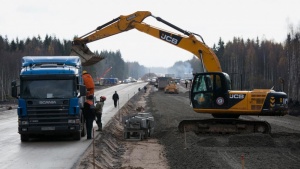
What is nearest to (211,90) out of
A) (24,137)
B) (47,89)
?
(47,89)

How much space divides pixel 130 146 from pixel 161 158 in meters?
3.75

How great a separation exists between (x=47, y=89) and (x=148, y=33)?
784 centimetres

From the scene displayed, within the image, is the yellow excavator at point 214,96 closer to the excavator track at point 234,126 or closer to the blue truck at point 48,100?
the excavator track at point 234,126

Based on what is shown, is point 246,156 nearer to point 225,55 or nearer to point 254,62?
point 254,62

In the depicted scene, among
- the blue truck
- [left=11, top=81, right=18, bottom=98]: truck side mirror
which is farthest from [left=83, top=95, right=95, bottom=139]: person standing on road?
[left=11, top=81, right=18, bottom=98]: truck side mirror

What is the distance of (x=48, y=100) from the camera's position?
2003 centimetres

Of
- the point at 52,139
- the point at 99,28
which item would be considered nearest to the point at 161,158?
the point at 52,139

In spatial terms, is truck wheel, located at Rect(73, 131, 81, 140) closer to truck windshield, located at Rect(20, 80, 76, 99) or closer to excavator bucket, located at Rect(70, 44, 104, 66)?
truck windshield, located at Rect(20, 80, 76, 99)

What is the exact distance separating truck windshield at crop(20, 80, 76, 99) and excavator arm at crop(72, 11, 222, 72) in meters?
6.05

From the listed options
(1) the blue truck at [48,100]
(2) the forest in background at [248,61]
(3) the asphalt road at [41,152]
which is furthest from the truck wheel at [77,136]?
(2) the forest in background at [248,61]

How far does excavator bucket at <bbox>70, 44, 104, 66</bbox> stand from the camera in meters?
26.3

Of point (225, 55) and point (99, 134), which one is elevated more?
point (225, 55)

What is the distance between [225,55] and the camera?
121 meters

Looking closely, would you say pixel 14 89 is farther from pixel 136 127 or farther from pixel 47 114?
pixel 136 127
